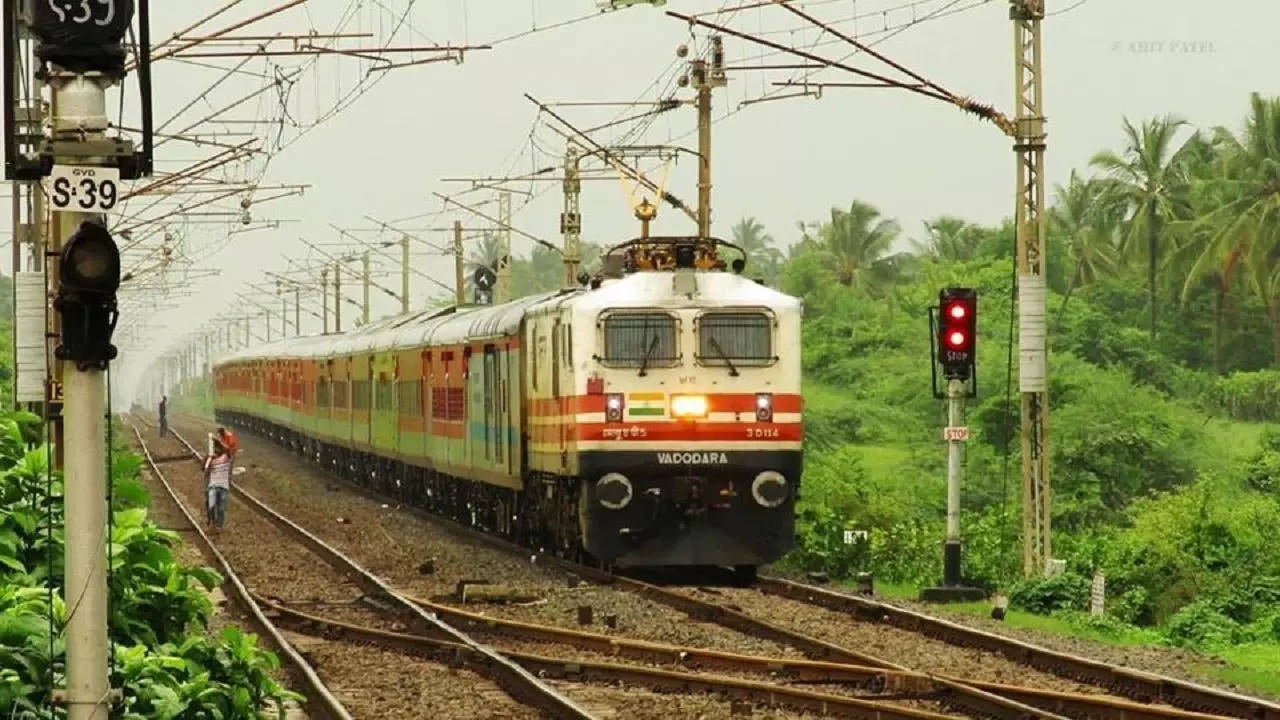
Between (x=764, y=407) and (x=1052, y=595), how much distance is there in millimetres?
3155

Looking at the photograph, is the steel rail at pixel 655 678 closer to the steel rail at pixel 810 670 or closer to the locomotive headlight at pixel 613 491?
the steel rail at pixel 810 670

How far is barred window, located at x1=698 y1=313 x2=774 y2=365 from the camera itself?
21188 mm

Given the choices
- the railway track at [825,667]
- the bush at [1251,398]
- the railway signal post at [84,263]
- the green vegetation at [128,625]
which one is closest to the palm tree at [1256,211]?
the bush at [1251,398]

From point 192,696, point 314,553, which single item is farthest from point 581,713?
point 314,553

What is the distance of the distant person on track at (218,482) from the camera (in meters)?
28.8

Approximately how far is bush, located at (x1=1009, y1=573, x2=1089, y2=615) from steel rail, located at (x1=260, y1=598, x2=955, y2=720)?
596 cm

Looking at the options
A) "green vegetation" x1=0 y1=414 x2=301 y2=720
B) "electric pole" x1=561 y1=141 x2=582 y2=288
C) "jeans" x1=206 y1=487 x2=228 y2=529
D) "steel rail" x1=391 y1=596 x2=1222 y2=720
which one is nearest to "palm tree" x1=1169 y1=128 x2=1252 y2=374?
"electric pole" x1=561 y1=141 x2=582 y2=288

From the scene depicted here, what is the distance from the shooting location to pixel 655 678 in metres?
14.6

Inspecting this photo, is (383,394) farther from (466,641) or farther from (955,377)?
(466,641)

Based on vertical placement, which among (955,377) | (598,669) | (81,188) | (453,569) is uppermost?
(81,188)

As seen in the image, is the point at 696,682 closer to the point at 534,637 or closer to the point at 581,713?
the point at 581,713

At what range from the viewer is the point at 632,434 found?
827 inches

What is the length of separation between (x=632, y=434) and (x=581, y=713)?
857cm

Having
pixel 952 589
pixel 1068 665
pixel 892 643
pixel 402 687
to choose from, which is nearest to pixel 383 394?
pixel 952 589
